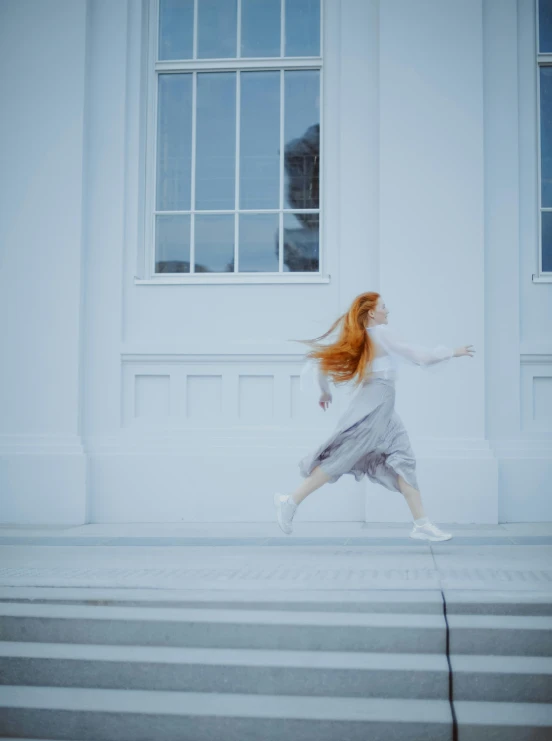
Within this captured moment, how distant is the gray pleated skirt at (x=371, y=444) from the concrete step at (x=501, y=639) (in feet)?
6.78

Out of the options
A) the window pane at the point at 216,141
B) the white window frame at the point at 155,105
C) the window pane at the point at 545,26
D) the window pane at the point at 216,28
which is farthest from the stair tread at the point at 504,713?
the window pane at the point at 216,28

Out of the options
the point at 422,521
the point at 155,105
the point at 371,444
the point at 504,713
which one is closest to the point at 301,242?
the point at 155,105

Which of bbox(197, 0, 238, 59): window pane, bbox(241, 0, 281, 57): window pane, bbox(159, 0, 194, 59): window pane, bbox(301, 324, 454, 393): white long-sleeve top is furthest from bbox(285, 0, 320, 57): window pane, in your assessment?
bbox(301, 324, 454, 393): white long-sleeve top

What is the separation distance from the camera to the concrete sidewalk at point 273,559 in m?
4.62

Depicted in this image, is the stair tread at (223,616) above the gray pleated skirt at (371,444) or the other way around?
the other way around

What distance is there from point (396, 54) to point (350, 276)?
205 cm

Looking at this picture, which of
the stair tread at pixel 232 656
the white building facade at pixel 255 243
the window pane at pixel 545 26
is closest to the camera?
the stair tread at pixel 232 656

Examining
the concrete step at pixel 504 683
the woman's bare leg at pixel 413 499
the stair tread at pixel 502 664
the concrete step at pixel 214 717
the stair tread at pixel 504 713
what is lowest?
the concrete step at pixel 214 717

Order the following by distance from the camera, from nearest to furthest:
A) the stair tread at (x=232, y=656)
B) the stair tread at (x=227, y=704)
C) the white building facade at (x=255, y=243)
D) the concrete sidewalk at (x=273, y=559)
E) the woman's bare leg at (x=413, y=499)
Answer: the stair tread at (x=227, y=704) < the stair tread at (x=232, y=656) < the concrete sidewalk at (x=273, y=559) < the woman's bare leg at (x=413, y=499) < the white building facade at (x=255, y=243)

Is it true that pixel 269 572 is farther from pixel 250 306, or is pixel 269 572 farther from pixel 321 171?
pixel 321 171

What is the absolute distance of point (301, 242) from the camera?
8.54 m

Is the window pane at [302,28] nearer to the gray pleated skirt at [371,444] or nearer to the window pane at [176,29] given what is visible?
the window pane at [176,29]

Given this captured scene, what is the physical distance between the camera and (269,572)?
16.7 feet

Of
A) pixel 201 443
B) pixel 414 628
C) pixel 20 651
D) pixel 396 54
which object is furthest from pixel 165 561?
pixel 396 54
